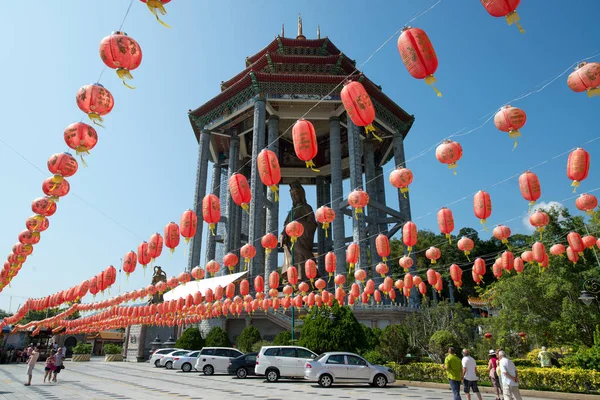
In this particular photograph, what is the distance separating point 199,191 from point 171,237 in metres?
23.2

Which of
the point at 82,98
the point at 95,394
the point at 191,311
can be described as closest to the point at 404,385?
the point at 95,394

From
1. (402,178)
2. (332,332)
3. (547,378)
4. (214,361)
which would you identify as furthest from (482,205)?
(214,361)

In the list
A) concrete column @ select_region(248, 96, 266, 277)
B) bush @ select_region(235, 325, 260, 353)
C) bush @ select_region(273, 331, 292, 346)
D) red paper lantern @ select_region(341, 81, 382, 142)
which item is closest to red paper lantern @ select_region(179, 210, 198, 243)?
red paper lantern @ select_region(341, 81, 382, 142)

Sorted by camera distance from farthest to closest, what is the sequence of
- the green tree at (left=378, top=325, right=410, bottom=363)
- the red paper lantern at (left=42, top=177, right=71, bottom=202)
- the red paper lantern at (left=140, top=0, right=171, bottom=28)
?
the green tree at (left=378, top=325, right=410, bottom=363), the red paper lantern at (left=42, top=177, right=71, bottom=202), the red paper lantern at (left=140, top=0, right=171, bottom=28)

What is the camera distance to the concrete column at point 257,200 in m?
32.3

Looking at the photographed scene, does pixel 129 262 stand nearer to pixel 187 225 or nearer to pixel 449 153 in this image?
pixel 187 225

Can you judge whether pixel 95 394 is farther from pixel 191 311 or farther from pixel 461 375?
pixel 191 311

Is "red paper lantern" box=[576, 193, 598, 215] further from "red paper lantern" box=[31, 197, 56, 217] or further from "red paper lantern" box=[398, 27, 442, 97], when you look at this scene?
"red paper lantern" box=[31, 197, 56, 217]

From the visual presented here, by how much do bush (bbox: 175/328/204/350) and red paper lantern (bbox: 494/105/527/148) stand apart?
25390 mm

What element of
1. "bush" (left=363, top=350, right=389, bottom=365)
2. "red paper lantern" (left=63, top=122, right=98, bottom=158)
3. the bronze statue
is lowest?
"bush" (left=363, top=350, right=389, bottom=365)

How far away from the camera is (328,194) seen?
49.5 m

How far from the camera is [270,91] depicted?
37156 millimetres

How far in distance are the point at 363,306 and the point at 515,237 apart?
3674cm

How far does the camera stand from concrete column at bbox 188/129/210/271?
35.9 m
